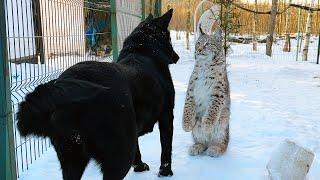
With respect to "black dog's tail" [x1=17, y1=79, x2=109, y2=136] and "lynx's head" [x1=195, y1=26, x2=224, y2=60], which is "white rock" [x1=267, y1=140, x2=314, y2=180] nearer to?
"lynx's head" [x1=195, y1=26, x2=224, y2=60]

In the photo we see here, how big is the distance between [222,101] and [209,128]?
315 millimetres

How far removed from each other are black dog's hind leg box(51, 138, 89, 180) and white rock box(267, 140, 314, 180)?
1.55 meters

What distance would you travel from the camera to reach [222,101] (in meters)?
4.18

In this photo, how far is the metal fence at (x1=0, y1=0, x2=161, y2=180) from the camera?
2.45 meters

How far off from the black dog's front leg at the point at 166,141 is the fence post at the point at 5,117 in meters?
1.27

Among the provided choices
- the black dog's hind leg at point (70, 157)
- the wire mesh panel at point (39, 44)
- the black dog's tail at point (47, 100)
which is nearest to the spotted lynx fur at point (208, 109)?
the wire mesh panel at point (39, 44)

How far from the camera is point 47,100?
74.3 inches

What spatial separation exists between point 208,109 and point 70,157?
6.87ft

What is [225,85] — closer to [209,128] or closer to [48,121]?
[209,128]

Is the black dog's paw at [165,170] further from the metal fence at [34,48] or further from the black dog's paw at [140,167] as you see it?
the metal fence at [34,48]

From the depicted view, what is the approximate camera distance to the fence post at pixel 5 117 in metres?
2.35

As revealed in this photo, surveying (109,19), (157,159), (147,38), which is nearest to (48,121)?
(147,38)

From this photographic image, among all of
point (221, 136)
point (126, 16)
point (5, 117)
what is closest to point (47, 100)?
point (5, 117)

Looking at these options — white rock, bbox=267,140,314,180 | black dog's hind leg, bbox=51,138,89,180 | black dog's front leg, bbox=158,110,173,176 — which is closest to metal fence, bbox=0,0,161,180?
black dog's hind leg, bbox=51,138,89,180
